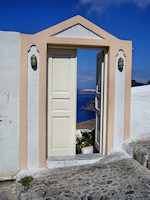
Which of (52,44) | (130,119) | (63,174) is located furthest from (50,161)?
(52,44)

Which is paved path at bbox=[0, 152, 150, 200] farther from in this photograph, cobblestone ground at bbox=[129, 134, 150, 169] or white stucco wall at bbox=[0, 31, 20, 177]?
white stucco wall at bbox=[0, 31, 20, 177]

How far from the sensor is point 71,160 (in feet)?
13.6

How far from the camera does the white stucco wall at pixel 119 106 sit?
414 cm

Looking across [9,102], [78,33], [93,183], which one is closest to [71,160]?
[93,183]

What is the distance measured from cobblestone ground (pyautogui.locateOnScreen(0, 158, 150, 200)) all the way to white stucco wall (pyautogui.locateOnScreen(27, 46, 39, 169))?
1.41 ft

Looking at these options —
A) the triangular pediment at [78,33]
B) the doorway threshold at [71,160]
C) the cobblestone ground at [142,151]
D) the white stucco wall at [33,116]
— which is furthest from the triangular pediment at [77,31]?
the doorway threshold at [71,160]

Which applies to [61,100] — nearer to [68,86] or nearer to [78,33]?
[68,86]

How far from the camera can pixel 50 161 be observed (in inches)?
161

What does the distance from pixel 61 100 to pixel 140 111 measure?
1.84 metres

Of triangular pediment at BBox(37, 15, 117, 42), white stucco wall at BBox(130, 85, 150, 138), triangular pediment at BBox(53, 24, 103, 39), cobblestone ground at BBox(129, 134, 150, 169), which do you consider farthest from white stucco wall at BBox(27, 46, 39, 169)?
white stucco wall at BBox(130, 85, 150, 138)

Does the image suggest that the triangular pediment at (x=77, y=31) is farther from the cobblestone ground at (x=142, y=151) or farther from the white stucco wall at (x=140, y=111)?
the cobblestone ground at (x=142, y=151)

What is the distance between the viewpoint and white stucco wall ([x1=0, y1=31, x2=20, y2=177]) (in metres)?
3.65

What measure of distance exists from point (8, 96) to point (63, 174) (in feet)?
6.02

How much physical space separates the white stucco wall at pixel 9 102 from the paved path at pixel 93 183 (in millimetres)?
540
